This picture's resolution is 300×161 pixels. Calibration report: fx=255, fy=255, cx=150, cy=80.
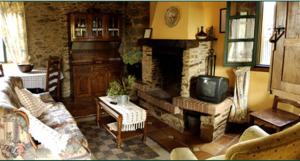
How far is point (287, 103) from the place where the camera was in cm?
333

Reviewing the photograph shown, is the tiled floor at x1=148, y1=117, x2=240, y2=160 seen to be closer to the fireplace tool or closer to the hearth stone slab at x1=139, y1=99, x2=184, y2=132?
the hearth stone slab at x1=139, y1=99, x2=184, y2=132

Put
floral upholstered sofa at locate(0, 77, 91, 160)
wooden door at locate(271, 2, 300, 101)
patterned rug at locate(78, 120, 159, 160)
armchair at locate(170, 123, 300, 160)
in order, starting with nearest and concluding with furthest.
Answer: armchair at locate(170, 123, 300, 160)
wooden door at locate(271, 2, 300, 101)
floral upholstered sofa at locate(0, 77, 91, 160)
patterned rug at locate(78, 120, 159, 160)

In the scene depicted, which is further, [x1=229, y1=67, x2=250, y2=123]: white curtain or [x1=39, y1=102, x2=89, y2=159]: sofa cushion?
[x1=229, y1=67, x2=250, y2=123]: white curtain

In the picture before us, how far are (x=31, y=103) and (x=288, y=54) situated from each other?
2888mm

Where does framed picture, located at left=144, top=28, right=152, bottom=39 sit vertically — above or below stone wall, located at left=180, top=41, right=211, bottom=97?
above

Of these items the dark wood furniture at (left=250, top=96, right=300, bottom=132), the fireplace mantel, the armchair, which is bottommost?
the dark wood furniture at (left=250, top=96, right=300, bottom=132)

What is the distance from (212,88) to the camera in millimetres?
3582

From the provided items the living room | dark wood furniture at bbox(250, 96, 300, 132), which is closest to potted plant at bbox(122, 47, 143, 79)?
the living room

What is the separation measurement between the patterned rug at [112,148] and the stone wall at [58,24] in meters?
2.24

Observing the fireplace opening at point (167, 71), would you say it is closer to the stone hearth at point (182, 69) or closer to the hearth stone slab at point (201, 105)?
the stone hearth at point (182, 69)

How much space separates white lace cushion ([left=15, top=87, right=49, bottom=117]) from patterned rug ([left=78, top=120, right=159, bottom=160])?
30.3 inches

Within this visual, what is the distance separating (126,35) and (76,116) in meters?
2.31

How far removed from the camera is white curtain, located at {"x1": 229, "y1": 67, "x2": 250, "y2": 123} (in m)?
3.67

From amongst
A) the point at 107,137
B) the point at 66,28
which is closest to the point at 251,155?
the point at 107,137
